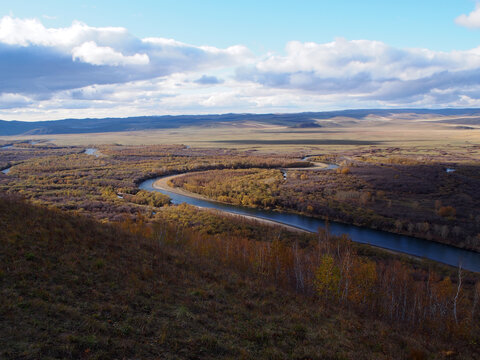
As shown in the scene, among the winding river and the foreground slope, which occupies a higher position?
the foreground slope

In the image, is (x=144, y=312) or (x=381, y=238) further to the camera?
(x=381, y=238)

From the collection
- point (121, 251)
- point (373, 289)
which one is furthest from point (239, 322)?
point (373, 289)

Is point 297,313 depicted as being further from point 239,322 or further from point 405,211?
point 405,211

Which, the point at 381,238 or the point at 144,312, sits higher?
the point at 144,312

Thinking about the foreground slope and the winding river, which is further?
the winding river
